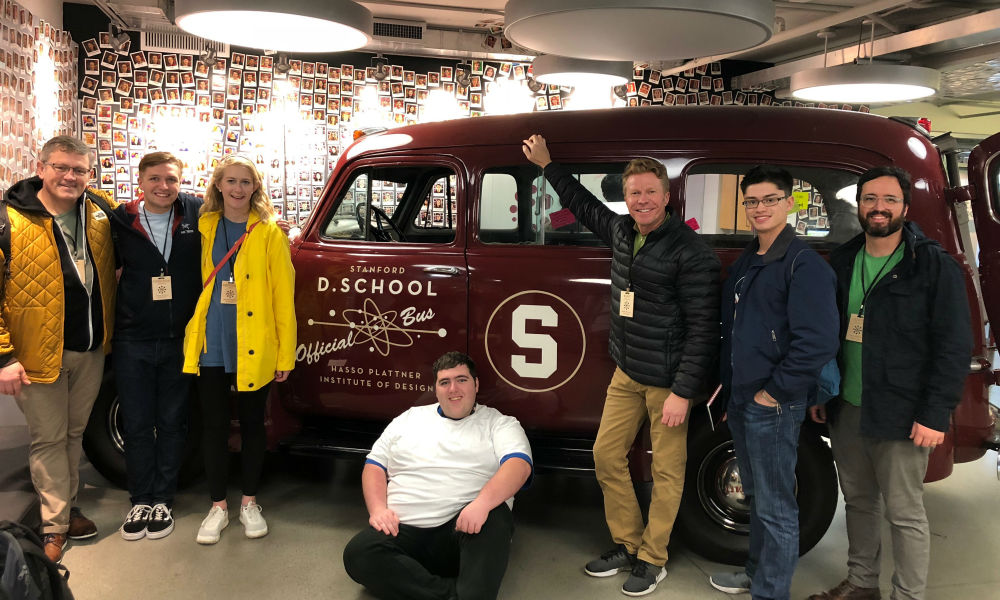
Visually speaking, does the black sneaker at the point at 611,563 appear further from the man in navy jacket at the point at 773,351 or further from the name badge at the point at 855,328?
the name badge at the point at 855,328

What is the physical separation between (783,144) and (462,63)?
20.0ft

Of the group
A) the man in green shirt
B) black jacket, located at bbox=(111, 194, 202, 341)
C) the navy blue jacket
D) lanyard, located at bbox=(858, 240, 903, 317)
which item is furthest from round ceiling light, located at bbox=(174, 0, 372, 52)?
lanyard, located at bbox=(858, 240, 903, 317)

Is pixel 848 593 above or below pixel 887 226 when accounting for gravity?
below

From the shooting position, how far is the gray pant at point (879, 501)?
2496 millimetres

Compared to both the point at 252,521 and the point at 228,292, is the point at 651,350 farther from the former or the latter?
the point at 252,521

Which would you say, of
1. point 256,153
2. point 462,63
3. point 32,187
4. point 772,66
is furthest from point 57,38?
point 772,66

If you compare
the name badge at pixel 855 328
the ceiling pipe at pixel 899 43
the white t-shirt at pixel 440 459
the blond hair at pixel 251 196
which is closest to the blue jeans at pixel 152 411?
the blond hair at pixel 251 196

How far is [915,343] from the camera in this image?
7.94 feet

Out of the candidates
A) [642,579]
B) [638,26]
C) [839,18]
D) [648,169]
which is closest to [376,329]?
[648,169]

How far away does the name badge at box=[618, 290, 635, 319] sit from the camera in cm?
284

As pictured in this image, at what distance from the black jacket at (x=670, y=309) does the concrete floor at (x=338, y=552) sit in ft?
3.07

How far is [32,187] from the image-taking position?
3029 millimetres

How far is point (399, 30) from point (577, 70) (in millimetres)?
2105

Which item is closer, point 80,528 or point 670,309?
point 670,309
